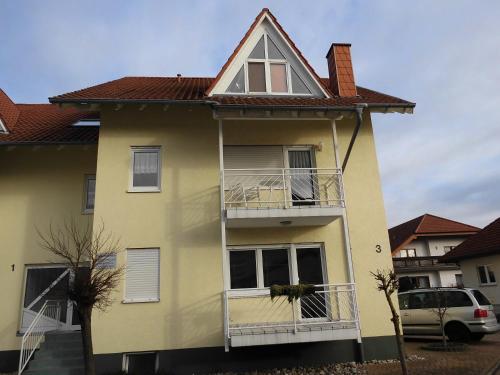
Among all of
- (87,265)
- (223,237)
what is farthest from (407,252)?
(87,265)

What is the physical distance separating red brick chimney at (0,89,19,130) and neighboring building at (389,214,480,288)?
24.3 meters

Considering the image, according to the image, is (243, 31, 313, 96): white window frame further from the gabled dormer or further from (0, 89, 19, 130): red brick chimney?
(0, 89, 19, 130): red brick chimney

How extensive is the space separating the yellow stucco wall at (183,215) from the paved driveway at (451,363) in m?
1.20

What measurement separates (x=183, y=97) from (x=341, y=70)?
5.41 meters

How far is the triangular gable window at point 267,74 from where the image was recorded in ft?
41.7

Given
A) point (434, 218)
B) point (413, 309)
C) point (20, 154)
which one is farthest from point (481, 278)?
point (20, 154)

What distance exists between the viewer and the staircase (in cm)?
1006

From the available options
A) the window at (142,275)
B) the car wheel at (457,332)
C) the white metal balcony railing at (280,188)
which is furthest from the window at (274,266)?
the car wheel at (457,332)

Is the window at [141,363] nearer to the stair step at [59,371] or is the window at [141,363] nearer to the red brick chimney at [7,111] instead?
the stair step at [59,371]

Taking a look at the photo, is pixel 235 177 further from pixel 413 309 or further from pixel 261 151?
pixel 413 309

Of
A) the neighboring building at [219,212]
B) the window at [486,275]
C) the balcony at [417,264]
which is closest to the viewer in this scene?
the neighboring building at [219,212]

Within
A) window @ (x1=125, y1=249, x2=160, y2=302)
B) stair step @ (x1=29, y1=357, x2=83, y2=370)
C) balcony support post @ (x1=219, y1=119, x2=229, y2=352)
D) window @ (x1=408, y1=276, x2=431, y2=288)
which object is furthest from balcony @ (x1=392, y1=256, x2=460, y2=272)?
stair step @ (x1=29, y1=357, x2=83, y2=370)

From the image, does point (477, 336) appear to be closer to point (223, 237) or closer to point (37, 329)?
point (223, 237)

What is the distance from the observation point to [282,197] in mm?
11820
